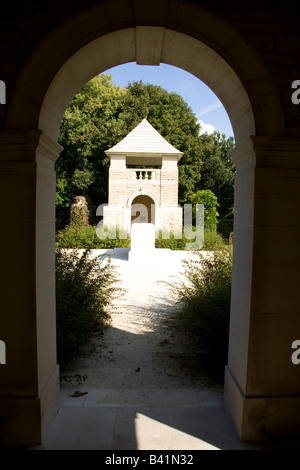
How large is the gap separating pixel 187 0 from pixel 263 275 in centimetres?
229

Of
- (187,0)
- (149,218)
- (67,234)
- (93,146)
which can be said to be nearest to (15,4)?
(187,0)

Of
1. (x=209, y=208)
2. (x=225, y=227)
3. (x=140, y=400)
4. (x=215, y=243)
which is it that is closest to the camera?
(x=140, y=400)

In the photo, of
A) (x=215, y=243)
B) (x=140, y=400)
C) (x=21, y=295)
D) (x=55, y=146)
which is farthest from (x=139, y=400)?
(x=215, y=243)

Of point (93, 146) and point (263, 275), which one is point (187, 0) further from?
point (93, 146)

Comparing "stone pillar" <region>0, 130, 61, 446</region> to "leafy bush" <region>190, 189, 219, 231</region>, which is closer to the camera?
"stone pillar" <region>0, 130, 61, 446</region>

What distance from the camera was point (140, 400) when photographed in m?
3.20

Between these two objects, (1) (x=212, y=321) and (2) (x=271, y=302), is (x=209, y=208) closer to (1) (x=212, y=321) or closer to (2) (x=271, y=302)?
(1) (x=212, y=321)

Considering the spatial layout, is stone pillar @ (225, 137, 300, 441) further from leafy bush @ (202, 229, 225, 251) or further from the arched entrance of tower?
the arched entrance of tower

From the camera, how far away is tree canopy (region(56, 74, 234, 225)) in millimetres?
23344

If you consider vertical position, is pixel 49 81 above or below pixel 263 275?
above

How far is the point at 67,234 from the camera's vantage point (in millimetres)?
15766

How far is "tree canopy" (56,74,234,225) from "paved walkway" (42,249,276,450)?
2000 centimetres

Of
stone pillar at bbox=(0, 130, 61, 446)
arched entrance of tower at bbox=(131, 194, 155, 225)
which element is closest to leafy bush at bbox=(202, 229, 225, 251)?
stone pillar at bbox=(0, 130, 61, 446)

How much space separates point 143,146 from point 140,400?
16727 mm
